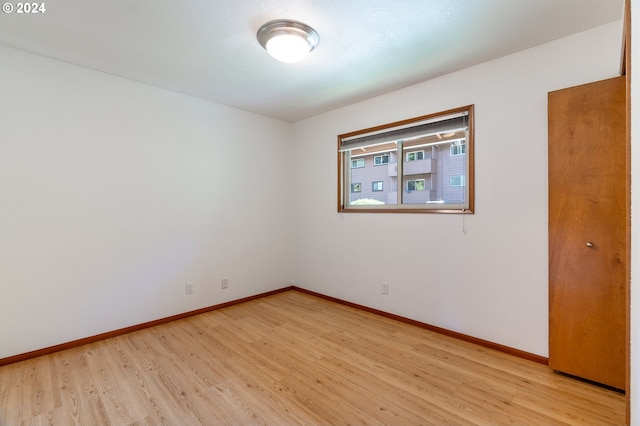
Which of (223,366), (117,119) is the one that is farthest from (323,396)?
(117,119)

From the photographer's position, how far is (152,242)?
3000 millimetres

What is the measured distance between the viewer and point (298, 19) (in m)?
1.93

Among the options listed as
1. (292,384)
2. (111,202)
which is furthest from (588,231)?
(111,202)

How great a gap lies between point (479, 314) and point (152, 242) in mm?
3242

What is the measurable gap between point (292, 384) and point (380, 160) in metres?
2.50

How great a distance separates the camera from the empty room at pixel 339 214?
1823mm

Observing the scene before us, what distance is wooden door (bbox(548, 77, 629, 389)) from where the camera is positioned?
71.6 inches

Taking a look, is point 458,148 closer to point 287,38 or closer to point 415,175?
point 415,175

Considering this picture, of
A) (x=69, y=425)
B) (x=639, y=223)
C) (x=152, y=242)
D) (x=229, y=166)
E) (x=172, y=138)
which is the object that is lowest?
(x=69, y=425)

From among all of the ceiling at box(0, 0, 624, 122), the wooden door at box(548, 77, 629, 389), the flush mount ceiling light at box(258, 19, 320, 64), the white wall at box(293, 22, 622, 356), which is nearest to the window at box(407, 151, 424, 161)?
the white wall at box(293, 22, 622, 356)

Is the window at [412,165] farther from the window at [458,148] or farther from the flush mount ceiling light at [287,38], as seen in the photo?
the flush mount ceiling light at [287,38]

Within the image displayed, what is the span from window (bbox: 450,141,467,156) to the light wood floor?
69.1 inches

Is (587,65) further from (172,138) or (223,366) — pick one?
(172,138)

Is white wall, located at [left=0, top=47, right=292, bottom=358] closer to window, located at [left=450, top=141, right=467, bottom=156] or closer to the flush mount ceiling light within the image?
the flush mount ceiling light
